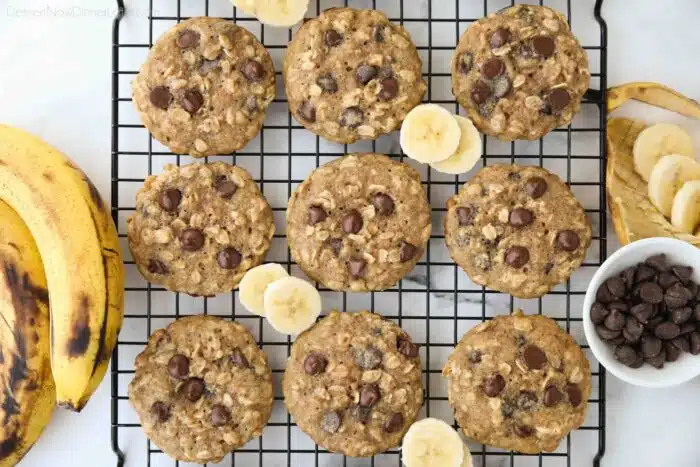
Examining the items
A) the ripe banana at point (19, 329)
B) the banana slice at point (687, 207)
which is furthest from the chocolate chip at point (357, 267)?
the banana slice at point (687, 207)

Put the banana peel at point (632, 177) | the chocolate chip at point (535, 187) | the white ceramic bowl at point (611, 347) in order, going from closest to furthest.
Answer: the white ceramic bowl at point (611, 347) → the chocolate chip at point (535, 187) → the banana peel at point (632, 177)

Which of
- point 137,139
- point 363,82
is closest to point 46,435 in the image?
point 137,139

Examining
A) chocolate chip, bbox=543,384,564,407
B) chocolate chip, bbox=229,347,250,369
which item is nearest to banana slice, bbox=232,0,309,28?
chocolate chip, bbox=229,347,250,369

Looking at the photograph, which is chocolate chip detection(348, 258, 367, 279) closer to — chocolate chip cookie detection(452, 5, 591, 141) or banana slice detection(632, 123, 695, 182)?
chocolate chip cookie detection(452, 5, 591, 141)

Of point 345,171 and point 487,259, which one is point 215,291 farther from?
point 487,259

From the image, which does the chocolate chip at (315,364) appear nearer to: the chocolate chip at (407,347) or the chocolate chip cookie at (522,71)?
the chocolate chip at (407,347)

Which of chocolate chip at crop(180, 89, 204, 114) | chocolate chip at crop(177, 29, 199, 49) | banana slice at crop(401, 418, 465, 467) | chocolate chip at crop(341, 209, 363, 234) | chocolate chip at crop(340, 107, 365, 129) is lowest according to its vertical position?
banana slice at crop(401, 418, 465, 467)
